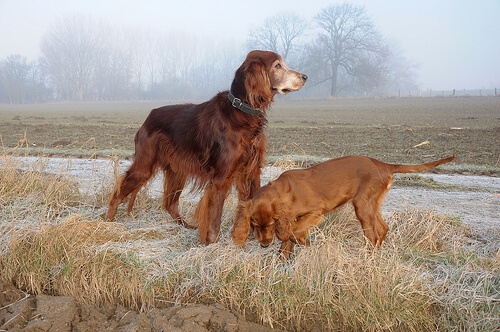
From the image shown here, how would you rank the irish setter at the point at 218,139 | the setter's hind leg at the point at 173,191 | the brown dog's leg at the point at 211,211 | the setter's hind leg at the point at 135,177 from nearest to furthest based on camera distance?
the irish setter at the point at 218,139, the brown dog's leg at the point at 211,211, the setter's hind leg at the point at 135,177, the setter's hind leg at the point at 173,191

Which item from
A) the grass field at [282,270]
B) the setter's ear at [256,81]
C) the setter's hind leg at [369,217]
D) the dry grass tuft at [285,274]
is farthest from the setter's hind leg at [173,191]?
the setter's hind leg at [369,217]

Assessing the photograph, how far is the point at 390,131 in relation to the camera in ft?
43.3

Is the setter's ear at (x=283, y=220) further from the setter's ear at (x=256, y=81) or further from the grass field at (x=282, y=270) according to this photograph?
the setter's ear at (x=256, y=81)

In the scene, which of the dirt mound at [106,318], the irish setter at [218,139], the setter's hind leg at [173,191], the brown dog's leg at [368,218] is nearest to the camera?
the dirt mound at [106,318]

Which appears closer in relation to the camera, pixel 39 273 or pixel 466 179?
pixel 39 273

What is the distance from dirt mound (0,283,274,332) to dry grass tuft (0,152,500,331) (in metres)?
0.17

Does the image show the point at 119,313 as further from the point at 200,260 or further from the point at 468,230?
the point at 468,230

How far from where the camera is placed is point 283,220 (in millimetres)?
3262

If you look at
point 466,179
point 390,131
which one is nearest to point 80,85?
point 390,131

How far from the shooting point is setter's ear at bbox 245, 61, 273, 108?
349 centimetres

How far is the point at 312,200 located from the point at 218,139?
98 centimetres

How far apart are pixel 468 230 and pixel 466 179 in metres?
2.87

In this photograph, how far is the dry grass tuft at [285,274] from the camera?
279cm

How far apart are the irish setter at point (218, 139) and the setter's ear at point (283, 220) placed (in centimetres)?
61
